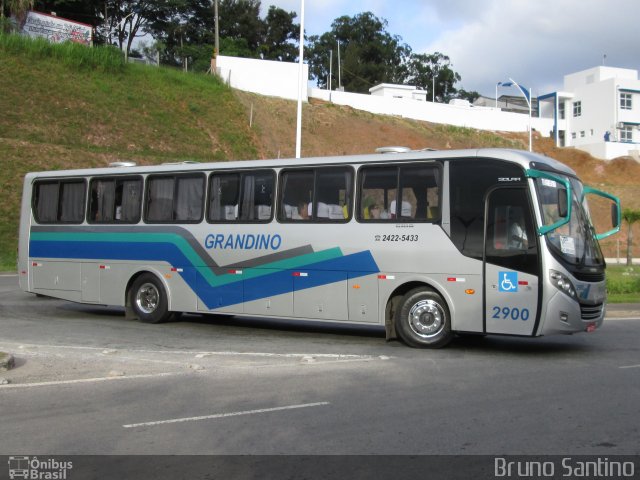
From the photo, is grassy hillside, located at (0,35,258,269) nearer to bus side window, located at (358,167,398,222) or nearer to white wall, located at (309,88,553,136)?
white wall, located at (309,88,553,136)

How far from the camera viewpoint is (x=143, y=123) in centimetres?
→ 5106

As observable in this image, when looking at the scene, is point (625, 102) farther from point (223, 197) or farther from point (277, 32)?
point (223, 197)

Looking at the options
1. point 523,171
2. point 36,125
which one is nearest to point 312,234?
point 523,171

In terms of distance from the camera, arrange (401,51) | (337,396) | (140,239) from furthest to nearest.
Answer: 1. (401,51)
2. (140,239)
3. (337,396)

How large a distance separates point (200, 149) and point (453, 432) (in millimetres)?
46176

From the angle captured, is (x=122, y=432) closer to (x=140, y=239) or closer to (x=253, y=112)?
(x=140, y=239)

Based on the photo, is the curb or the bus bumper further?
the bus bumper

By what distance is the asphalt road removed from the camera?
21.5 ft

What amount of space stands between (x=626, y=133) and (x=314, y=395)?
7585 cm

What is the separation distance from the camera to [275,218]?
13758 mm

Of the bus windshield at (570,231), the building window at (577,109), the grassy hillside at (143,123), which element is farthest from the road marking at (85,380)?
the building window at (577,109)

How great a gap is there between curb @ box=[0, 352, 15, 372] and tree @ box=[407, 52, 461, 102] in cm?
9867

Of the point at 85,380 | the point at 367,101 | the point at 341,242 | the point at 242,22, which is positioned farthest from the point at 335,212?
the point at 242,22

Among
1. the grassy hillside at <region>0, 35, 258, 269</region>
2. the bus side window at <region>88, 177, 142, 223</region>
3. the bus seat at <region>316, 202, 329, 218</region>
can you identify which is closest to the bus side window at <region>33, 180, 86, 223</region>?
the bus side window at <region>88, 177, 142, 223</region>
